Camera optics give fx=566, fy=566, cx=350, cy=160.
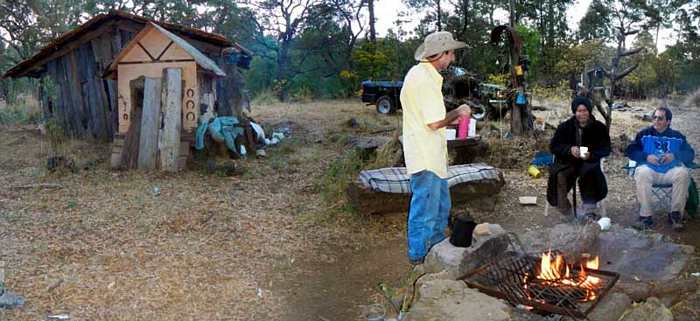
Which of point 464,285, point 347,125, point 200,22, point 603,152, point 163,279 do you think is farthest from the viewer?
point 200,22

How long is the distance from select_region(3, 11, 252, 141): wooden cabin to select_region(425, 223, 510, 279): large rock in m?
7.86

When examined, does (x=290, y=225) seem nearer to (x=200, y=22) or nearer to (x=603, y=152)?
(x=603, y=152)

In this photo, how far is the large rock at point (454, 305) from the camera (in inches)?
110

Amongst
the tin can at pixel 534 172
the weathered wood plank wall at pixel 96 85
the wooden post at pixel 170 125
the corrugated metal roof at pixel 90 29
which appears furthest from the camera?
the weathered wood plank wall at pixel 96 85

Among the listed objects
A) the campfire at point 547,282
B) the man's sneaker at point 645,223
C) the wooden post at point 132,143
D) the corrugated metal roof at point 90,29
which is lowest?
the man's sneaker at point 645,223

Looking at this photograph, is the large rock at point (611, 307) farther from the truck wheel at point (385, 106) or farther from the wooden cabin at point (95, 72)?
the truck wheel at point (385, 106)

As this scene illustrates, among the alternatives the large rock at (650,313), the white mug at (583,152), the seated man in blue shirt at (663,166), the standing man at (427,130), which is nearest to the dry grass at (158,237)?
the standing man at (427,130)

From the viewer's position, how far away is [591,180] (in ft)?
17.4

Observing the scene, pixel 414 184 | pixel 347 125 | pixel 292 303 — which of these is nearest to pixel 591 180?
pixel 414 184

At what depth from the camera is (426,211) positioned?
415 centimetres

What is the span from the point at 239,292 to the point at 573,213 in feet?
10.9

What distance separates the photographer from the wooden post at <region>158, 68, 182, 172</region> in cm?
852

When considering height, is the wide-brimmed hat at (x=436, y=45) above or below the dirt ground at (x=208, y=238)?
above

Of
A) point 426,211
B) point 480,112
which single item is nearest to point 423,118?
point 426,211
